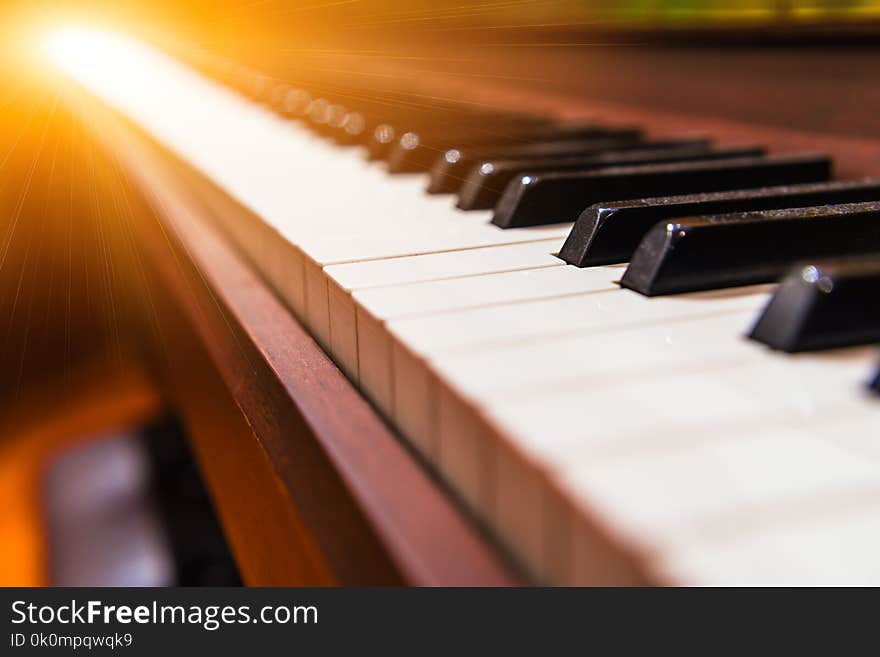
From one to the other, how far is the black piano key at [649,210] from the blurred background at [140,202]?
21cm

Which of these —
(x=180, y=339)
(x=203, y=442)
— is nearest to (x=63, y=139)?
(x=180, y=339)

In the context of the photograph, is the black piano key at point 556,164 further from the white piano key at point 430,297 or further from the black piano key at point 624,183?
the white piano key at point 430,297

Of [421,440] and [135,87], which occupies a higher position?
[135,87]

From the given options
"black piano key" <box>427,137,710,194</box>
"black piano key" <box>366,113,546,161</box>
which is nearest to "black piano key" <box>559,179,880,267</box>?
"black piano key" <box>427,137,710,194</box>

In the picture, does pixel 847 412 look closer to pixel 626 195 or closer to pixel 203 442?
pixel 626 195

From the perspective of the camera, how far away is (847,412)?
1.44ft

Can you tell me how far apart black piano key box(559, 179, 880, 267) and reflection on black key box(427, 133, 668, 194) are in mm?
320

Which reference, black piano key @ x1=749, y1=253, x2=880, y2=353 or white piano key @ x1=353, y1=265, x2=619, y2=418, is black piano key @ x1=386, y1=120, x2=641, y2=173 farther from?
black piano key @ x1=749, y1=253, x2=880, y2=353

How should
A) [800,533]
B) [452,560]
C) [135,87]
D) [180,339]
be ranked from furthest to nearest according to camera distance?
[135,87] < [180,339] < [452,560] < [800,533]

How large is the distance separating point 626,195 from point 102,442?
53.1 inches

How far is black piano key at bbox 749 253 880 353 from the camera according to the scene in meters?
0.51

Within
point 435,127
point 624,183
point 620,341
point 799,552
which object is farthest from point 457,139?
point 799,552

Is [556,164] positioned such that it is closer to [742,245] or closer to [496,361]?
[742,245]

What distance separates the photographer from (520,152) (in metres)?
1.16
